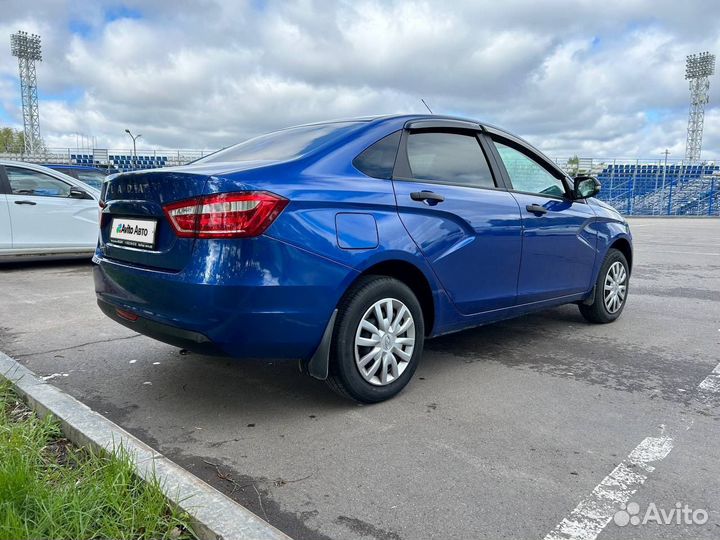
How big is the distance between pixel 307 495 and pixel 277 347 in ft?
2.46

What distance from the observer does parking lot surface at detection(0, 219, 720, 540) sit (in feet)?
7.51

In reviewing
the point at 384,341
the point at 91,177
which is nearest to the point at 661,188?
the point at 91,177

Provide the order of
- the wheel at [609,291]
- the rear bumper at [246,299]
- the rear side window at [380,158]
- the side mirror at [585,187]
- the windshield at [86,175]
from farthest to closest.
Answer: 1. the windshield at [86,175]
2. the wheel at [609,291]
3. the side mirror at [585,187]
4. the rear side window at [380,158]
5. the rear bumper at [246,299]

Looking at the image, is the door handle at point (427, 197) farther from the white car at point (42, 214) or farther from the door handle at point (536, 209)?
the white car at point (42, 214)

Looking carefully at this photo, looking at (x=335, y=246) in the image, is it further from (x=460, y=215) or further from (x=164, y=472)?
(x=164, y=472)

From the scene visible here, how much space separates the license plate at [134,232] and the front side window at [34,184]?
19.3 feet

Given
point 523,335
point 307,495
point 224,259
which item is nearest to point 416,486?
point 307,495

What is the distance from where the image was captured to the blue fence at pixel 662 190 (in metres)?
32.7

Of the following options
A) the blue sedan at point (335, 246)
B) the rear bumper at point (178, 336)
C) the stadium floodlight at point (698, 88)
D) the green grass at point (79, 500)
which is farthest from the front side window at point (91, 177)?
the stadium floodlight at point (698, 88)

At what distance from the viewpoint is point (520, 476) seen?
99.1 inches

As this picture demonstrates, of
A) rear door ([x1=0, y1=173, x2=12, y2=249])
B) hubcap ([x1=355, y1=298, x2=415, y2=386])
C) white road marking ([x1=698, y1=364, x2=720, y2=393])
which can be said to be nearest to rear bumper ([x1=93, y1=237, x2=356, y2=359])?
hubcap ([x1=355, y1=298, x2=415, y2=386])

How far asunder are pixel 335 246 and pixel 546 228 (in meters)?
2.08

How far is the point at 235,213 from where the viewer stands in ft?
8.95

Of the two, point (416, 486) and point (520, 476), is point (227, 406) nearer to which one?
point (416, 486)
